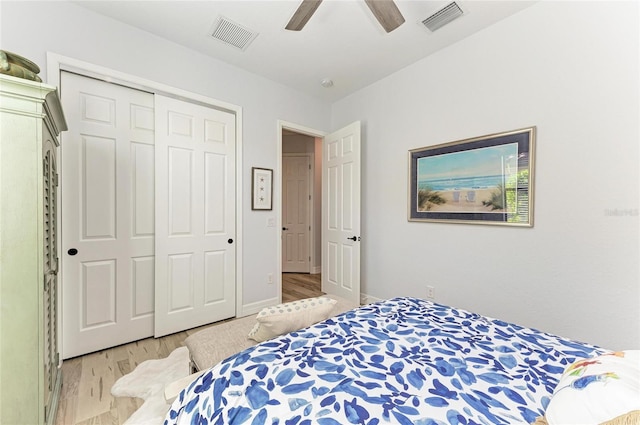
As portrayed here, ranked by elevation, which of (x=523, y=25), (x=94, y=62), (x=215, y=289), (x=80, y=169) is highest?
(x=523, y=25)

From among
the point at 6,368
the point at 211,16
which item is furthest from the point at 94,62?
the point at 6,368

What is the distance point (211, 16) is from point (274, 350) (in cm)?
252

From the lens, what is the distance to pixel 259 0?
2018mm

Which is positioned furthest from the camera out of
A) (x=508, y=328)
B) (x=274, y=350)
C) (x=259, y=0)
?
(x=259, y=0)

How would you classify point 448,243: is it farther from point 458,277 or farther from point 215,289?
point 215,289

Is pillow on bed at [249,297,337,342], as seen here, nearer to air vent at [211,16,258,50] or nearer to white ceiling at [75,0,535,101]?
white ceiling at [75,0,535,101]

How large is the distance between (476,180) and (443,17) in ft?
4.51

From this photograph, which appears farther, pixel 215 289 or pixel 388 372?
pixel 215 289

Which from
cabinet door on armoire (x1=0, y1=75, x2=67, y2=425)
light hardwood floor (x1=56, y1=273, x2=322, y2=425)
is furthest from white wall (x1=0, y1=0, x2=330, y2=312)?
cabinet door on armoire (x1=0, y1=75, x2=67, y2=425)

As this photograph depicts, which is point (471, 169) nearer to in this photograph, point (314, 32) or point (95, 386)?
point (314, 32)

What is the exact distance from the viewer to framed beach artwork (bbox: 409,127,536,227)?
2.14 metres

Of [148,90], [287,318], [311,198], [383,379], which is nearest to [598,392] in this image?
[383,379]

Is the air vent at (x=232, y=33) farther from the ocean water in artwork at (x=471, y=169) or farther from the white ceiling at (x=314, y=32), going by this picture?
the ocean water in artwork at (x=471, y=169)

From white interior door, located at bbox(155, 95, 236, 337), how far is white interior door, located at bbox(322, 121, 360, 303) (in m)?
1.30
